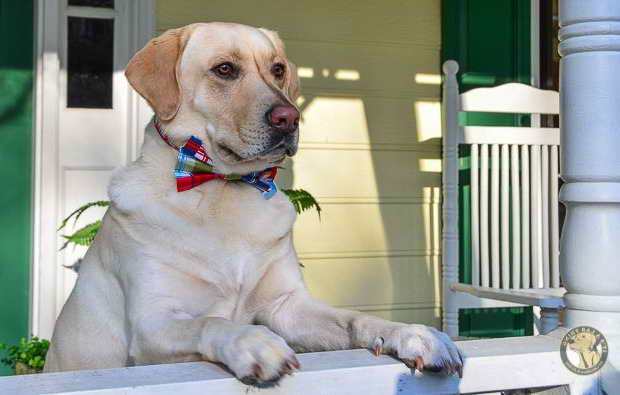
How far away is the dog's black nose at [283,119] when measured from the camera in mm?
1700

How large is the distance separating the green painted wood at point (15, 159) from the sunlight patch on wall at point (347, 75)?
1.32 m

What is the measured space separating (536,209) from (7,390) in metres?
2.68

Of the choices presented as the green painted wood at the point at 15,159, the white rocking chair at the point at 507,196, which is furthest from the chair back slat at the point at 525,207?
the green painted wood at the point at 15,159

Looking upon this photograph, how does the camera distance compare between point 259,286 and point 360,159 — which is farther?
point 360,159

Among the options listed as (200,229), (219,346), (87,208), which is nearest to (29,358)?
(87,208)

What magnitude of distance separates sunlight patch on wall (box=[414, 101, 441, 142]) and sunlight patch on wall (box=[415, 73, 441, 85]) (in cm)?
9

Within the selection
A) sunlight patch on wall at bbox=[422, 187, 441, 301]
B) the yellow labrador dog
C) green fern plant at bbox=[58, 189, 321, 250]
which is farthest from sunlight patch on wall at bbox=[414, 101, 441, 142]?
the yellow labrador dog

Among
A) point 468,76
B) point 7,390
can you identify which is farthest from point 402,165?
point 7,390

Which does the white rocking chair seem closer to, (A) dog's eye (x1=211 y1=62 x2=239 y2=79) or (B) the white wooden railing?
(A) dog's eye (x1=211 y1=62 x2=239 y2=79)

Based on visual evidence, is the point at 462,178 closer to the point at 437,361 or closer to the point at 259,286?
the point at 259,286

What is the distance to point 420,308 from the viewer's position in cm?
373

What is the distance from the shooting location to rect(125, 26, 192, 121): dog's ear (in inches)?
69.5

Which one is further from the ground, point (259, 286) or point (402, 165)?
point (402, 165)

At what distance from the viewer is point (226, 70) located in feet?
6.04
